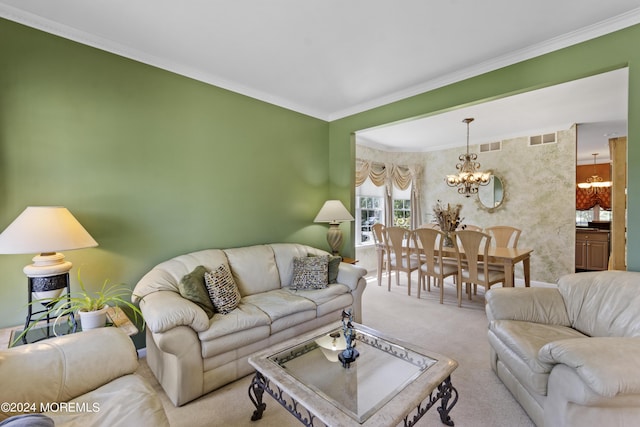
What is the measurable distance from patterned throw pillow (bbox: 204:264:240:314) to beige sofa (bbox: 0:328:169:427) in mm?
816

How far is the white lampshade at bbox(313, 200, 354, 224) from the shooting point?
12.1 ft

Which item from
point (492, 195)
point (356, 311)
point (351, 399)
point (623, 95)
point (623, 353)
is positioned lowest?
point (356, 311)

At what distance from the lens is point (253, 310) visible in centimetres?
235

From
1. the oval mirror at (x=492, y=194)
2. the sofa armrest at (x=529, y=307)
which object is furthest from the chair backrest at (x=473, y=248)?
the oval mirror at (x=492, y=194)

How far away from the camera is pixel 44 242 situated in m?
1.70

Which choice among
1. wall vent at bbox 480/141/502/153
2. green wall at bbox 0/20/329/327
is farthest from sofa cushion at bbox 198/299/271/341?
wall vent at bbox 480/141/502/153

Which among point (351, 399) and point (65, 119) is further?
point (65, 119)

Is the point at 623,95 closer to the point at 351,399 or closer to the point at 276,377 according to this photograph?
the point at 351,399

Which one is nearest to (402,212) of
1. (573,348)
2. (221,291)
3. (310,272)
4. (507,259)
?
(507,259)

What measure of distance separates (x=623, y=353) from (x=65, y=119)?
3.90 metres

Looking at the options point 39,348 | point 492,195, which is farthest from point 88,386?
point 492,195

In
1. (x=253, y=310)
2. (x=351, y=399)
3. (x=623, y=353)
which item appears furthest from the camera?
(x=253, y=310)

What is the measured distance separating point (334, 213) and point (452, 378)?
86.2 inches

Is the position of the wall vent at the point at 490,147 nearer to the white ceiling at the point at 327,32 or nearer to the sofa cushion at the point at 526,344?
the white ceiling at the point at 327,32
